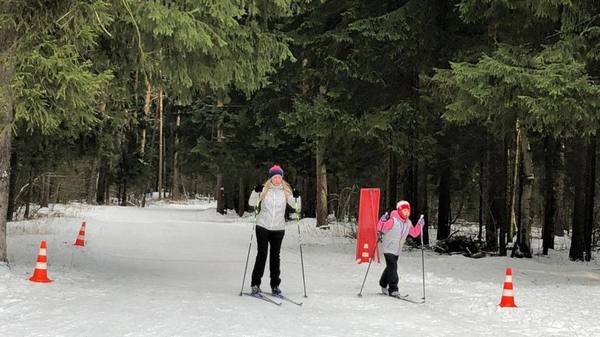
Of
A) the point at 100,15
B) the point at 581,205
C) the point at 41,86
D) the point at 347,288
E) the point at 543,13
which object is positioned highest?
the point at 543,13

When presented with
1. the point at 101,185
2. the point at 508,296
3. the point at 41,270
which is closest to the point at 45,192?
the point at 101,185

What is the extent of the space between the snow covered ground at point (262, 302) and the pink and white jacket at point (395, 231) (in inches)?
30.9

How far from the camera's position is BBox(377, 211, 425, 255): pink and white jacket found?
30.0ft

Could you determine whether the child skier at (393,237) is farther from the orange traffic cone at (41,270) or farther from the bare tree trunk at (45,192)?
the bare tree trunk at (45,192)

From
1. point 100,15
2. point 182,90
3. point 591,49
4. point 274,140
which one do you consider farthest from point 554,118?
point 274,140

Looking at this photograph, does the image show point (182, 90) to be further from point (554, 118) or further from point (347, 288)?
point (554, 118)

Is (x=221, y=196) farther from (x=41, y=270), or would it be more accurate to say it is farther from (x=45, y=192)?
(x=41, y=270)

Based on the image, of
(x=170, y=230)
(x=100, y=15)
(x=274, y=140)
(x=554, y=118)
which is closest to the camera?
(x=100, y=15)

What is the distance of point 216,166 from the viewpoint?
29719 mm

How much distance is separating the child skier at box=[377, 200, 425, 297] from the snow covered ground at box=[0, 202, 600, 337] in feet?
1.04

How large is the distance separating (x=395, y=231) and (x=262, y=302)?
2.47 m

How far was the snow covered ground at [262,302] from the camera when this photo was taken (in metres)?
6.62

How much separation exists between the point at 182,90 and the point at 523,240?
966 centimetres

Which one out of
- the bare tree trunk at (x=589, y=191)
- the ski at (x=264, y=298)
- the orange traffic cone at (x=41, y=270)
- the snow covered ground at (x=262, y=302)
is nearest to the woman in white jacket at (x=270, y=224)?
the ski at (x=264, y=298)
